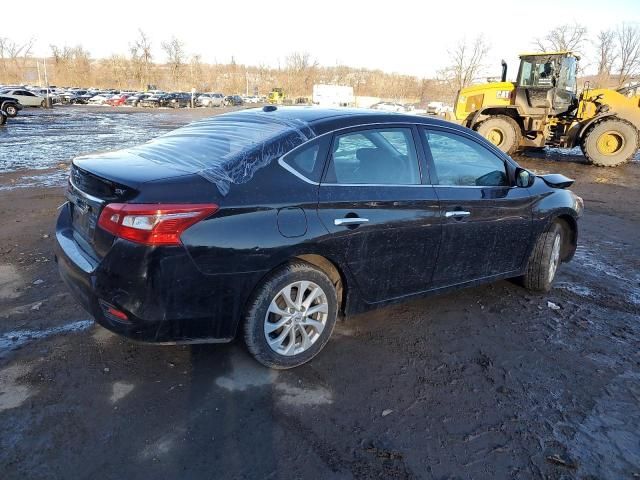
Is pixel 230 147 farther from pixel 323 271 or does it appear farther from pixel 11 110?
pixel 11 110

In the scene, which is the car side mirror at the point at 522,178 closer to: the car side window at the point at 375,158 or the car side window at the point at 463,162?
the car side window at the point at 463,162

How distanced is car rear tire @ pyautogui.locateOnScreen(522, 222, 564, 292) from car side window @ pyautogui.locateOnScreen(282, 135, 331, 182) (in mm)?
2461

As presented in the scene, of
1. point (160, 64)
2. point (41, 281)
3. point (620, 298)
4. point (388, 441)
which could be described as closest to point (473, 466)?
point (388, 441)

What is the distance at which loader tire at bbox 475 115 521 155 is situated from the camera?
14531 millimetres

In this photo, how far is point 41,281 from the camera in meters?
4.42

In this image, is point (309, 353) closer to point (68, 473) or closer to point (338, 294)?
point (338, 294)

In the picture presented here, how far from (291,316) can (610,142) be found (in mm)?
14538

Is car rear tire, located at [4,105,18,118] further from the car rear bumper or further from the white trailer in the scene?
the car rear bumper

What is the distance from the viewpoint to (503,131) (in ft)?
47.9

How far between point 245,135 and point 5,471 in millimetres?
2332

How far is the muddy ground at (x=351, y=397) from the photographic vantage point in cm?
240

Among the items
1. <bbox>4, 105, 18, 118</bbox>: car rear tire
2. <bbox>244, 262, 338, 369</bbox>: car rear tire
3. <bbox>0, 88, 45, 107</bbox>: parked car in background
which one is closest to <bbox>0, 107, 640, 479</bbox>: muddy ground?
<bbox>244, 262, 338, 369</bbox>: car rear tire

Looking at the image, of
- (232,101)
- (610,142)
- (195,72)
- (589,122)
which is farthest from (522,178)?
(195,72)

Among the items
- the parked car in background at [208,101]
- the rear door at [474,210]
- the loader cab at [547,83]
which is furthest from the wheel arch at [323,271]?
the parked car in background at [208,101]
